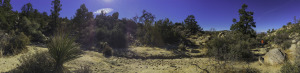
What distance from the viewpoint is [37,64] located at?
3.24 metres

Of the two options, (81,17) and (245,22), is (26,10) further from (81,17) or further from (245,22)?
(245,22)

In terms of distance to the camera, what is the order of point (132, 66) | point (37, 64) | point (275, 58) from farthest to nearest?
1. point (132, 66)
2. point (275, 58)
3. point (37, 64)

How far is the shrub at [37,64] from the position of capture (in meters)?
3.05

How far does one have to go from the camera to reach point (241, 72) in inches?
162

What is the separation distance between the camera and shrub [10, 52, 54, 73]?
10.0 ft

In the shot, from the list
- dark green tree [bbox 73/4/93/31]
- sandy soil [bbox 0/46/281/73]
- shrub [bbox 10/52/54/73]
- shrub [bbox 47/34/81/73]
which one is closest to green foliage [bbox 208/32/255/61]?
sandy soil [bbox 0/46/281/73]

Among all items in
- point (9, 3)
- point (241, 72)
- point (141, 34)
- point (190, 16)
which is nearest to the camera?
point (241, 72)

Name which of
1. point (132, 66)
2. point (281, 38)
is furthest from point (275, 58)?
point (281, 38)

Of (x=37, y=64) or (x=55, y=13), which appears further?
(x=55, y=13)

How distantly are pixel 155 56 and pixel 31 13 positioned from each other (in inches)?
631

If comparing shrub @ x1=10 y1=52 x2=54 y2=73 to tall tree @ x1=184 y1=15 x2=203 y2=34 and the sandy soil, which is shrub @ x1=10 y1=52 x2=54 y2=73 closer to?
the sandy soil

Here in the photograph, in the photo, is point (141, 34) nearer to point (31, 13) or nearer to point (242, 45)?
point (242, 45)

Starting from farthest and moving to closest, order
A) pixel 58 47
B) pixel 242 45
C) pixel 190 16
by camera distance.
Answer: pixel 190 16 → pixel 242 45 → pixel 58 47

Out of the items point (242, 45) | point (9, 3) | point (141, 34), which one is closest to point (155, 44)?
point (141, 34)
